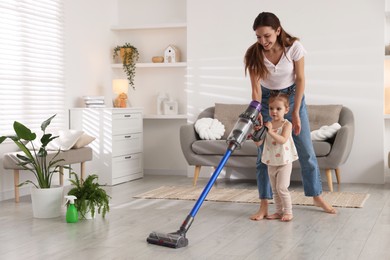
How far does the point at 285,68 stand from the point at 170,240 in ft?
4.13

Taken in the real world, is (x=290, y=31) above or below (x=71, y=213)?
above

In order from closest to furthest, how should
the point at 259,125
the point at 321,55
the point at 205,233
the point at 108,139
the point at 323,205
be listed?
the point at 205,233 < the point at 259,125 < the point at 323,205 < the point at 108,139 < the point at 321,55

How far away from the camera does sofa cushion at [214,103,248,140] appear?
6.04 metres

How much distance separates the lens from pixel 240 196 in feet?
16.5

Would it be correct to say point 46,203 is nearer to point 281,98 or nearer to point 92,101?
point 281,98

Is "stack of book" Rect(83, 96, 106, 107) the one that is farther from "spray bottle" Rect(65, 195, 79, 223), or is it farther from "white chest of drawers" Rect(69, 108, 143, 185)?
"spray bottle" Rect(65, 195, 79, 223)

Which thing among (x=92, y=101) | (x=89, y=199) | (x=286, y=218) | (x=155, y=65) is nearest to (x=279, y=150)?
(x=286, y=218)

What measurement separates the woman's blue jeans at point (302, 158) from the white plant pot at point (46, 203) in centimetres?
131

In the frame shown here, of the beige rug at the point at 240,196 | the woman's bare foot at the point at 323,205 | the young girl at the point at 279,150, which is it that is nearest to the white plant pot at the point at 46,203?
the beige rug at the point at 240,196

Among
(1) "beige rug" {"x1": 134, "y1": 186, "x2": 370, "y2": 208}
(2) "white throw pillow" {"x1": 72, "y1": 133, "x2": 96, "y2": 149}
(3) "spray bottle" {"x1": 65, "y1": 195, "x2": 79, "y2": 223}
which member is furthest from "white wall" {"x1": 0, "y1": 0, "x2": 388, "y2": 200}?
(3) "spray bottle" {"x1": 65, "y1": 195, "x2": 79, "y2": 223}

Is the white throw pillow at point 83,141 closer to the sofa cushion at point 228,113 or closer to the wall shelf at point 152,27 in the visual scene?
the sofa cushion at point 228,113

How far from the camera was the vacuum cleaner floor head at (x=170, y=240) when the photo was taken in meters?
3.13

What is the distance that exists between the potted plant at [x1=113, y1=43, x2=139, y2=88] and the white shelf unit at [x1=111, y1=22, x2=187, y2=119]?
0.07m

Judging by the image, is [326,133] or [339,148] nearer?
[339,148]
